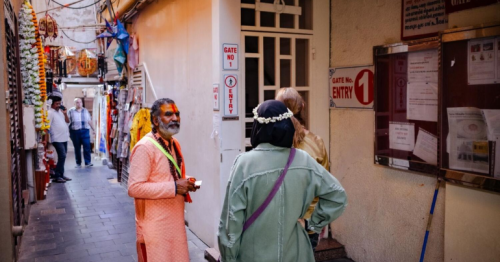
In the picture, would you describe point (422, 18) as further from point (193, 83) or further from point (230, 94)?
point (193, 83)

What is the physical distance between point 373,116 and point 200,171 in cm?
283

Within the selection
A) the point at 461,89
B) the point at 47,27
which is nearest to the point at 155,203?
the point at 461,89

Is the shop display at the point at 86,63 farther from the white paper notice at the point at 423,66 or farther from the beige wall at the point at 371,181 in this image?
the white paper notice at the point at 423,66

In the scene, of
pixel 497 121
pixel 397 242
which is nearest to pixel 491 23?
pixel 497 121

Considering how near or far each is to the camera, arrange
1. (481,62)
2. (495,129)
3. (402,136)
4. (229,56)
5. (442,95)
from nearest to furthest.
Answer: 1. (495,129)
2. (481,62)
3. (442,95)
4. (402,136)
5. (229,56)

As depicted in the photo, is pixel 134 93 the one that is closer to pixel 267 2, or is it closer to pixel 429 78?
pixel 267 2

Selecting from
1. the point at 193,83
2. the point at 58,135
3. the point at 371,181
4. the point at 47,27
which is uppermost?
the point at 47,27

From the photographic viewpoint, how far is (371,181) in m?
5.38

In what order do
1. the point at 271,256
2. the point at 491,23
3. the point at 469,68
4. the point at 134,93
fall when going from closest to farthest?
the point at 271,256 → the point at 491,23 → the point at 469,68 → the point at 134,93

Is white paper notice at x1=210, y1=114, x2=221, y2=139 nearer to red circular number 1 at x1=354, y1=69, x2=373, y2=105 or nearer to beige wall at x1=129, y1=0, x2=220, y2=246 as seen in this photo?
beige wall at x1=129, y1=0, x2=220, y2=246

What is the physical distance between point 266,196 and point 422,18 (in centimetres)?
279

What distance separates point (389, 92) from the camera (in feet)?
16.6

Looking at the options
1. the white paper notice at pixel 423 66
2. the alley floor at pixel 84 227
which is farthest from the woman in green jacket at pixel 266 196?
the alley floor at pixel 84 227

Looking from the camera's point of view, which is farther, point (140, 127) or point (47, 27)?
point (47, 27)
